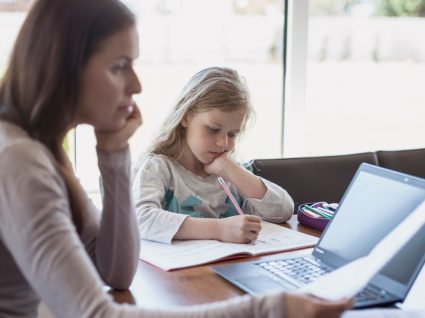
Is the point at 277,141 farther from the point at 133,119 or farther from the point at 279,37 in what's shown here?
the point at 133,119

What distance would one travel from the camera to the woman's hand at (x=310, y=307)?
32.4 inches

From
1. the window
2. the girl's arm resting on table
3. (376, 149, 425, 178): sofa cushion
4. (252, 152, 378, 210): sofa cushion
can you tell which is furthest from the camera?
the window

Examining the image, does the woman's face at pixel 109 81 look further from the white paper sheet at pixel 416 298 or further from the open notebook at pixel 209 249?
the white paper sheet at pixel 416 298

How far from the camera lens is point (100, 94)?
995mm

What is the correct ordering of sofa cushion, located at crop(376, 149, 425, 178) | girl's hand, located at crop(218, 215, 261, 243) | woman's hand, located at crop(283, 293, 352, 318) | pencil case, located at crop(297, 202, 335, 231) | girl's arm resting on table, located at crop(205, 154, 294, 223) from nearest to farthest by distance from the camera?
woman's hand, located at crop(283, 293, 352, 318) → girl's hand, located at crop(218, 215, 261, 243) → pencil case, located at crop(297, 202, 335, 231) → girl's arm resting on table, located at crop(205, 154, 294, 223) → sofa cushion, located at crop(376, 149, 425, 178)

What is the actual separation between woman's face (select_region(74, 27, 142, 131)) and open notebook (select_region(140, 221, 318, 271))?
398mm

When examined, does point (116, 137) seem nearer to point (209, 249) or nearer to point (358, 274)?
point (209, 249)

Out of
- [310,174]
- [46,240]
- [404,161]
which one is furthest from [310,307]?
[404,161]

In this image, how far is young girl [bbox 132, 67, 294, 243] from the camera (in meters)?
1.69

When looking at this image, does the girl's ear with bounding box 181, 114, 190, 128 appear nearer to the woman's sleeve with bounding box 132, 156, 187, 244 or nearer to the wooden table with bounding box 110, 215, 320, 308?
the woman's sleeve with bounding box 132, 156, 187, 244

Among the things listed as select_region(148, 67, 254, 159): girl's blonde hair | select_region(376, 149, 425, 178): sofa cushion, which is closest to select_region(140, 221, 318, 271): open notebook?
select_region(148, 67, 254, 159): girl's blonde hair

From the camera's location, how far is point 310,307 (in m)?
0.82

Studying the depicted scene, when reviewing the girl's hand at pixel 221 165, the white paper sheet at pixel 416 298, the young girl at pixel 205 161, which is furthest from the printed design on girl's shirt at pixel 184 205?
the white paper sheet at pixel 416 298

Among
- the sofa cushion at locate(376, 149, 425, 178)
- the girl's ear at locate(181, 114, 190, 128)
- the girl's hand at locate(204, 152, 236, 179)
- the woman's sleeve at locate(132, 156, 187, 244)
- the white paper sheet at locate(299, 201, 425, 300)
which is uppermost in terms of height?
the girl's ear at locate(181, 114, 190, 128)
